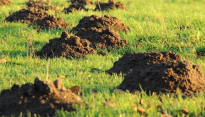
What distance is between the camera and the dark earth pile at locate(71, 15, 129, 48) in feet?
27.3

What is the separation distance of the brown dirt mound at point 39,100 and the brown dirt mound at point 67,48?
327 centimetres

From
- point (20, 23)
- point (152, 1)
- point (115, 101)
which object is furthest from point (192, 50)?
point (152, 1)

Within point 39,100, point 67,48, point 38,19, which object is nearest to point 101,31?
point 67,48

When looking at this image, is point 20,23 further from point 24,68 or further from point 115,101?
point 115,101

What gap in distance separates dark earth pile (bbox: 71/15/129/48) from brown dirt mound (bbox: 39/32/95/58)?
1.82ft

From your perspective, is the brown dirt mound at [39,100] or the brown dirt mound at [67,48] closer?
the brown dirt mound at [39,100]

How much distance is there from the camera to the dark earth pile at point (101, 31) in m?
8.33

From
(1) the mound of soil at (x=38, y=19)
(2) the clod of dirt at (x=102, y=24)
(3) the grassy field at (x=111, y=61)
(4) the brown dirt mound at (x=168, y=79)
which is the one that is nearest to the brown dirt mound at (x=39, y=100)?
(3) the grassy field at (x=111, y=61)

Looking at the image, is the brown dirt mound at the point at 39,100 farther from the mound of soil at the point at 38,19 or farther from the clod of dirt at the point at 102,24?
the mound of soil at the point at 38,19

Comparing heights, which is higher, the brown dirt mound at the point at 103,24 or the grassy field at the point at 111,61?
the brown dirt mound at the point at 103,24

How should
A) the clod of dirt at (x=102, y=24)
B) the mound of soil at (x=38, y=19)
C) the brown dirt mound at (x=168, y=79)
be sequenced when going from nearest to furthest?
the brown dirt mound at (x=168, y=79) < the clod of dirt at (x=102, y=24) < the mound of soil at (x=38, y=19)

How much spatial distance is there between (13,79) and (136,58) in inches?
82.0


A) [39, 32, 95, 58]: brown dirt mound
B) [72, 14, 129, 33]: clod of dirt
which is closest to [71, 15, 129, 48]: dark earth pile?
[72, 14, 129, 33]: clod of dirt

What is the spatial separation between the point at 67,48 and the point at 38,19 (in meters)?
3.44
